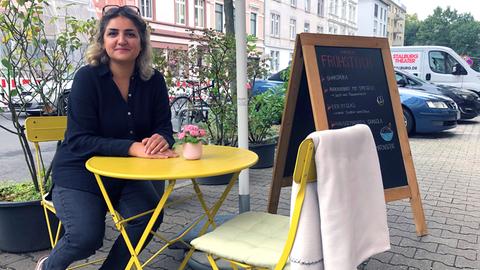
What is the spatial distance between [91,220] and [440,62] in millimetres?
12764

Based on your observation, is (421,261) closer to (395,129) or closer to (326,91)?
(395,129)

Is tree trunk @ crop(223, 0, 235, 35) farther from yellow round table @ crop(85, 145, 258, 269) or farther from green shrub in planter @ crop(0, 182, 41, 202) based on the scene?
yellow round table @ crop(85, 145, 258, 269)

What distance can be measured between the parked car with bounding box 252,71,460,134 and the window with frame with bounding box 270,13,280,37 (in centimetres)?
2515

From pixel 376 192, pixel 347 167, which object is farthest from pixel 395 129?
pixel 347 167

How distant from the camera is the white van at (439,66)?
12375mm

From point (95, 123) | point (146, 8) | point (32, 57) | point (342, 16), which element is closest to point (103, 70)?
point (95, 123)

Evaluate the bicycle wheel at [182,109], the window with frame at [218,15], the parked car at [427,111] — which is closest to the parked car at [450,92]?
the parked car at [427,111]

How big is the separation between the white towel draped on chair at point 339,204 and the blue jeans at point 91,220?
3.43 feet

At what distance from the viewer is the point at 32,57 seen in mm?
3502

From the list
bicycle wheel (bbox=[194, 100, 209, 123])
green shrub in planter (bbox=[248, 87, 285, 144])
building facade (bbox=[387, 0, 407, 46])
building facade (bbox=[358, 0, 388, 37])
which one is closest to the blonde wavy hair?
bicycle wheel (bbox=[194, 100, 209, 123])

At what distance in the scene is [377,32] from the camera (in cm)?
5325

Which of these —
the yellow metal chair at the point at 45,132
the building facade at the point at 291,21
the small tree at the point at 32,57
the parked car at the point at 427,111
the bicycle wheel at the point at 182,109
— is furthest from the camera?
the building facade at the point at 291,21

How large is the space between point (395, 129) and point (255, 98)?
2986mm

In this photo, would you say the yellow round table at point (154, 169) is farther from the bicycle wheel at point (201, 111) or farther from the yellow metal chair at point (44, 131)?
the bicycle wheel at point (201, 111)
